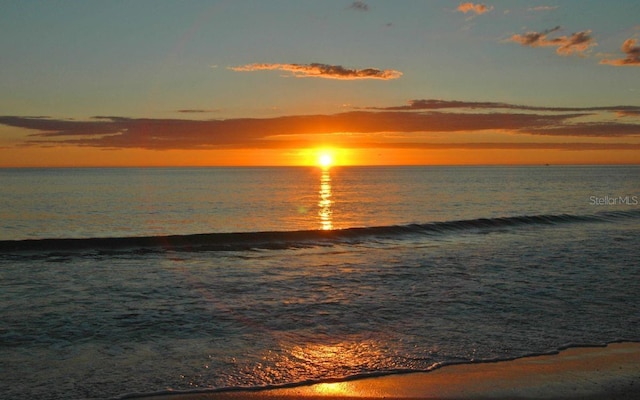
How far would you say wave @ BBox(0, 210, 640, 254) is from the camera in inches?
899

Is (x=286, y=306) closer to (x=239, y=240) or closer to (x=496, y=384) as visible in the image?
(x=496, y=384)

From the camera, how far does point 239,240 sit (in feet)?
85.1

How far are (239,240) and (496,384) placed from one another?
19.6 metres

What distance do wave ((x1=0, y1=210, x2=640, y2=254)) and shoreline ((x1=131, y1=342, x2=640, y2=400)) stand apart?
1603cm

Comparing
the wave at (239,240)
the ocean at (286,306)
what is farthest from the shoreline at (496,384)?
the wave at (239,240)

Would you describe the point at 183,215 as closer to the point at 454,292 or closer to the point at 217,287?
the point at 217,287

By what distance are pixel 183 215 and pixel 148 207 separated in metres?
8.74

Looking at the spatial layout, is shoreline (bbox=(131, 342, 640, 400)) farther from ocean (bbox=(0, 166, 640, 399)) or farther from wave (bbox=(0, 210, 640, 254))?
wave (bbox=(0, 210, 640, 254))

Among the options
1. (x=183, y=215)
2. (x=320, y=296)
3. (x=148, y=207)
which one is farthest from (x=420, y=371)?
(x=148, y=207)

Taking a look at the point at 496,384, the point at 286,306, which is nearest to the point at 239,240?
the point at 286,306

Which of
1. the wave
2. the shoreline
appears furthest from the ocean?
the shoreline

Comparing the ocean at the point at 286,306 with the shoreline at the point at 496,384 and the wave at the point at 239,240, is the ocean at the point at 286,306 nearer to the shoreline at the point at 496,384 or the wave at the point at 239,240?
the wave at the point at 239,240

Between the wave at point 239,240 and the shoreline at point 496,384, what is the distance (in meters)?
16.0

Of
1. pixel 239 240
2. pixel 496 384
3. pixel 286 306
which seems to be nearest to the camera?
pixel 496 384
